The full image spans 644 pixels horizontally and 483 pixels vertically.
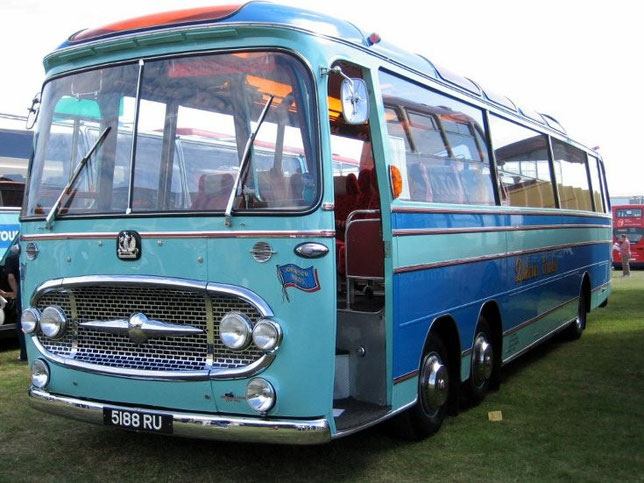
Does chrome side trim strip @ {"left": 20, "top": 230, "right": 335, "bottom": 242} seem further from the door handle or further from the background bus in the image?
the background bus

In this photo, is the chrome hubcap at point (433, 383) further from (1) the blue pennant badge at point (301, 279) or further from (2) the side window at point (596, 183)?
(2) the side window at point (596, 183)

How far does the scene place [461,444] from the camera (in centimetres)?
619

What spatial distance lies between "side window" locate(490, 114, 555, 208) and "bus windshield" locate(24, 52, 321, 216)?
11.9 feet

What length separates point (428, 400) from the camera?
6227mm

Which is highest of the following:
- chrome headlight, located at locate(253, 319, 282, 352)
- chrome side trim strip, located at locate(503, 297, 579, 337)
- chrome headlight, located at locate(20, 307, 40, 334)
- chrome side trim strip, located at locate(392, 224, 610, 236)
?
chrome side trim strip, located at locate(392, 224, 610, 236)

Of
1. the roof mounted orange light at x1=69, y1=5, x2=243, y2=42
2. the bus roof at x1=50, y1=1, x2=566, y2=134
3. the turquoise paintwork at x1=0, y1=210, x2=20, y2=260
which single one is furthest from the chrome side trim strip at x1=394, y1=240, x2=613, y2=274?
the turquoise paintwork at x1=0, y1=210, x2=20, y2=260

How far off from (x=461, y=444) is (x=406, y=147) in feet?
7.73

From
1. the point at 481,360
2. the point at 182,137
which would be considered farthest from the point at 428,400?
the point at 182,137

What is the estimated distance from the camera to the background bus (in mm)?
11742

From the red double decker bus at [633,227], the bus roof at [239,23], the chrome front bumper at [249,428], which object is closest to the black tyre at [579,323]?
the bus roof at [239,23]

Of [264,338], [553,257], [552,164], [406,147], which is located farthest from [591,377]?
[264,338]

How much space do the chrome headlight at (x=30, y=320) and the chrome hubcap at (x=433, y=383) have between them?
2.89 metres

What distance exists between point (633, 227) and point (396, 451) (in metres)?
31.7

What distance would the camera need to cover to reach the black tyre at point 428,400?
Answer: 612 cm
